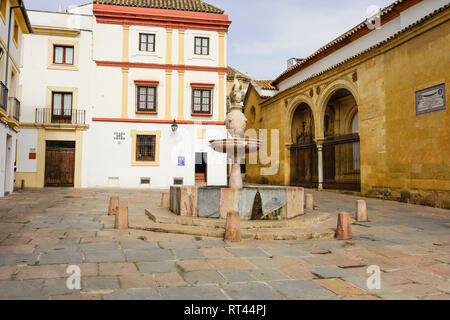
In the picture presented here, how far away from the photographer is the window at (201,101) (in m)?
20.2

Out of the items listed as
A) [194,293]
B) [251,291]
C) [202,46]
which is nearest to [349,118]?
[202,46]

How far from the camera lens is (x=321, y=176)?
1848 centimetres

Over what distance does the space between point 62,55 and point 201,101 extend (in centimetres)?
810

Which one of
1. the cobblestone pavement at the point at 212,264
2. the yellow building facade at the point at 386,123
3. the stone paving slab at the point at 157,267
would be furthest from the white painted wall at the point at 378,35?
the stone paving slab at the point at 157,267

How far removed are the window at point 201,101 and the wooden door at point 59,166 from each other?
725 centimetres

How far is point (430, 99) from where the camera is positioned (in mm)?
11086

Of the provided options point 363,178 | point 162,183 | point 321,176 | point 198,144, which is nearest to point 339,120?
point 321,176

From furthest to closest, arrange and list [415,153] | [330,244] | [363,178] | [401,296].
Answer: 1. [363,178]
2. [415,153]
3. [330,244]
4. [401,296]

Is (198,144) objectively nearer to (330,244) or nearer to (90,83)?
(90,83)

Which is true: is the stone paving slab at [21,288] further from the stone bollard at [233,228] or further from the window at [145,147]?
the window at [145,147]

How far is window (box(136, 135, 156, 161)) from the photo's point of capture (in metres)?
19.5

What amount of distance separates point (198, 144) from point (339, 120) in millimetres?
8717

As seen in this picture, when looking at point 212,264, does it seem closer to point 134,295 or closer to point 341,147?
point 134,295

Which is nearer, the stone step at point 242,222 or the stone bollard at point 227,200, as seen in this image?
the stone step at point 242,222
